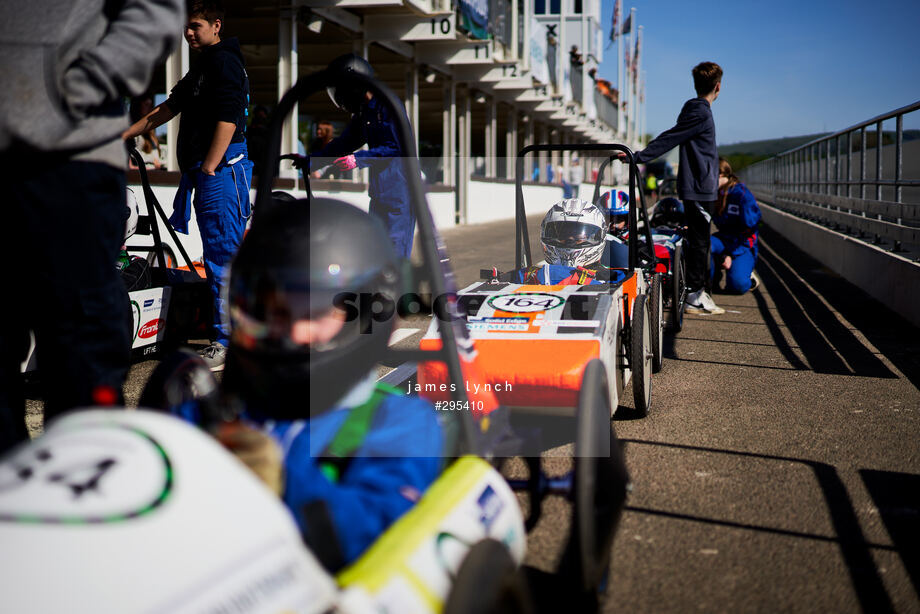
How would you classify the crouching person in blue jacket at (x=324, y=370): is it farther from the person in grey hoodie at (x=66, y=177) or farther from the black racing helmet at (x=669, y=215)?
the black racing helmet at (x=669, y=215)

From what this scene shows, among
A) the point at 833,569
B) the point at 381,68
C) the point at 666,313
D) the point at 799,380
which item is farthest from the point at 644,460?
the point at 381,68

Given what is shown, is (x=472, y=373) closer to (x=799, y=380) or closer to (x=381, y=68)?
(x=799, y=380)

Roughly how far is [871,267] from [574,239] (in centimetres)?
520

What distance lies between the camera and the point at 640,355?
3852 millimetres

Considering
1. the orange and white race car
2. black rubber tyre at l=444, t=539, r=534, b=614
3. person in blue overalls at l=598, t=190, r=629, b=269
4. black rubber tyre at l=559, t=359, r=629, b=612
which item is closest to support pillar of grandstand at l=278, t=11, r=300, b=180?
person in blue overalls at l=598, t=190, r=629, b=269

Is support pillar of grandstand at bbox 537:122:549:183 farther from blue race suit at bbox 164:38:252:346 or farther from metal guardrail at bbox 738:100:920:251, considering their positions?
blue race suit at bbox 164:38:252:346

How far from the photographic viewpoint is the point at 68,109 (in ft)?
6.83

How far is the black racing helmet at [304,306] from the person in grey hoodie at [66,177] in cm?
53

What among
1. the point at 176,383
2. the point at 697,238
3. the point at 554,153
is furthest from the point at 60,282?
the point at 554,153

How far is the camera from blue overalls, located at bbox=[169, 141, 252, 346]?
4812 millimetres

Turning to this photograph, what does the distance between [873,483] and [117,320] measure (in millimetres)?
2810

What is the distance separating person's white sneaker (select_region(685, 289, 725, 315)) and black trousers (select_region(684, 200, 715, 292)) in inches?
16.4

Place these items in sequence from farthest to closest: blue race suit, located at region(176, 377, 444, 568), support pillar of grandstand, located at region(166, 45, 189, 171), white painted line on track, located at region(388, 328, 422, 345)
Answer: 1. support pillar of grandstand, located at region(166, 45, 189, 171)
2. white painted line on track, located at region(388, 328, 422, 345)
3. blue race suit, located at region(176, 377, 444, 568)

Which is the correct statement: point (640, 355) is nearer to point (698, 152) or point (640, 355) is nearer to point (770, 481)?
point (770, 481)
